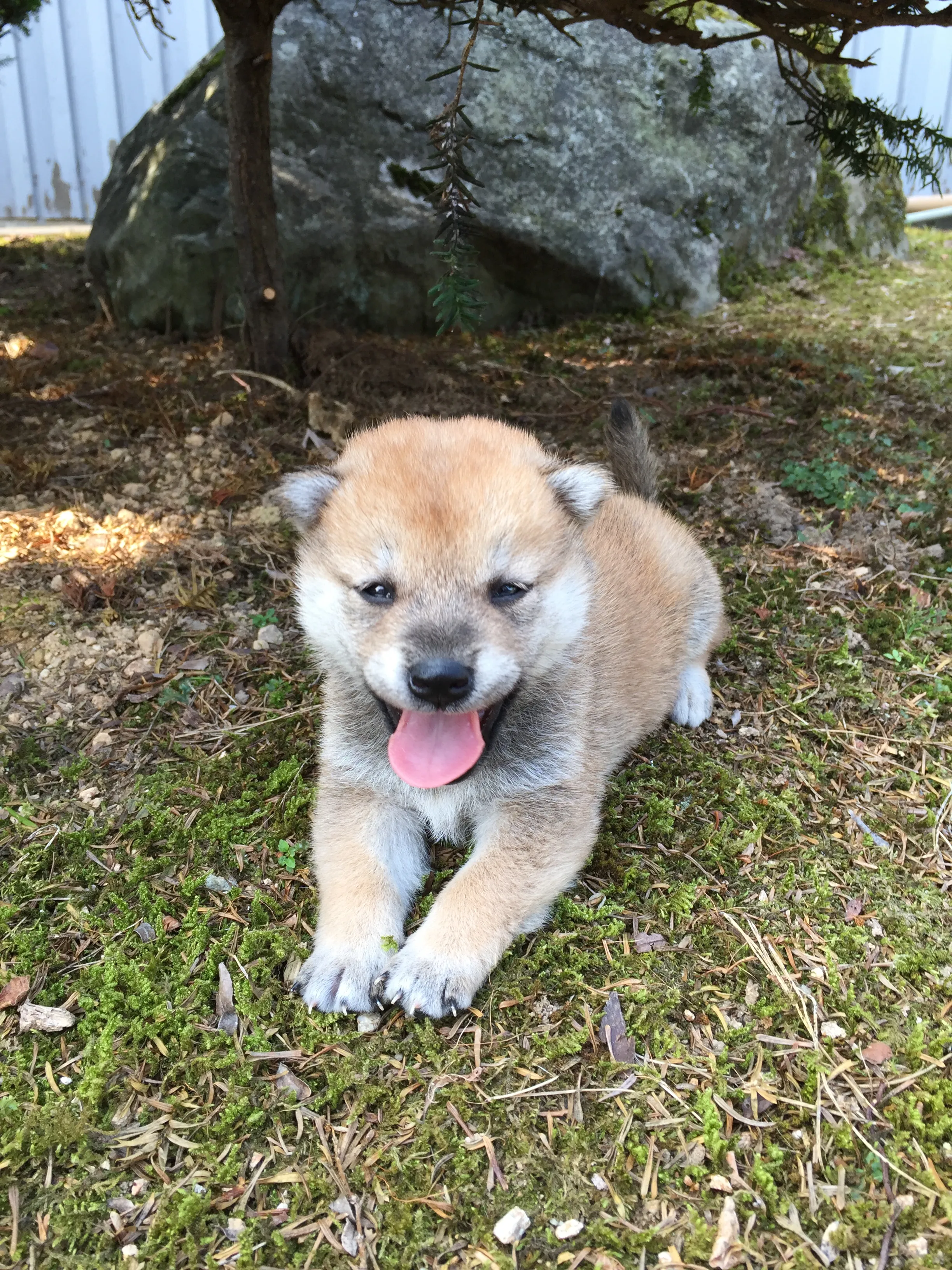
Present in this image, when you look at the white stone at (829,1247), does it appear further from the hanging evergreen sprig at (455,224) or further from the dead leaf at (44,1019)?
the hanging evergreen sprig at (455,224)

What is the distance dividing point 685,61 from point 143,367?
504 centimetres

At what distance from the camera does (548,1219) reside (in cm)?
193

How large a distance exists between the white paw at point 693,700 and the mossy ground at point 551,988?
8 centimetres

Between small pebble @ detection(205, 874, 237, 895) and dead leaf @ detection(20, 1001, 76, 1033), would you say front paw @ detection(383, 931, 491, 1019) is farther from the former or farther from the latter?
dead leaf @ detection(20, 1001, 76, 1033)

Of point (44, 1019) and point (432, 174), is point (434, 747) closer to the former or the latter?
point (44, 1019)

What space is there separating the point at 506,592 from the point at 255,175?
3339 mm

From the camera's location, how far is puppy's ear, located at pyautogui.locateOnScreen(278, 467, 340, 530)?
8.79 feet

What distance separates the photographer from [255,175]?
14.9 ft

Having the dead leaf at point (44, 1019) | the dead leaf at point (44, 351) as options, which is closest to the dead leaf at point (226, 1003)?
the dead leaf at point (44, 1019)

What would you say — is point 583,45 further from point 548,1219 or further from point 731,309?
point 548,1219

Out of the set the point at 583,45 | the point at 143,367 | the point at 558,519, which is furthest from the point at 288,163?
the point at 558,519

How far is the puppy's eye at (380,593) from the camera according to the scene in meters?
2.46

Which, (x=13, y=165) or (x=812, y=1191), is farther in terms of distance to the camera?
(x=13, y=165)

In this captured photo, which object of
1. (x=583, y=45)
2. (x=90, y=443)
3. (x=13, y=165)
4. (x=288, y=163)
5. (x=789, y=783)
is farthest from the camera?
(x=13, y=165)
